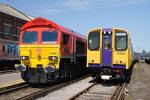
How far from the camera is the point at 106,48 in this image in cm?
1841

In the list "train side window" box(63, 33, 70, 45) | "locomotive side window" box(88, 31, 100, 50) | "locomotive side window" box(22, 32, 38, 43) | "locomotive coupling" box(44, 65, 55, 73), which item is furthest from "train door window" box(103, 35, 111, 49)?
"locomotive side window" box(22, 32, 38, 43)

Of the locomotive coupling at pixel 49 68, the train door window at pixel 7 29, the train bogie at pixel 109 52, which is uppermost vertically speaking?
the train door window at pixel 7 29

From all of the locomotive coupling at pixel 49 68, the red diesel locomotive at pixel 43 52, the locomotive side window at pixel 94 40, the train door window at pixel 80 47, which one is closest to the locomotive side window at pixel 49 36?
the red diesel locomotive at pixel 43 52

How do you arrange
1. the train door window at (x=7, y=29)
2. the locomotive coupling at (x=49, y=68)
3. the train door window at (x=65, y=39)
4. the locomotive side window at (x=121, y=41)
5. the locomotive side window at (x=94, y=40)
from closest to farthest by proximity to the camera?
1. the locomotive coupling at (x=49, y=68)
2. the train door window at (x=65, y=39)
3. the locomotive side window at (x=121, y=41)
4. the locomotive side window at (x=94, y=40)
5. the train door window at (x=7, y=29)

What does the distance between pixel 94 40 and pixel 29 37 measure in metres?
3.82

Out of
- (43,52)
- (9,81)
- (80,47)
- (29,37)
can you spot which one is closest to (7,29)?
(80,47)

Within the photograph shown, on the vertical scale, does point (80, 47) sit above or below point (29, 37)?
below

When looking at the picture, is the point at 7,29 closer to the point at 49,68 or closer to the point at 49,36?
the point at 49,36

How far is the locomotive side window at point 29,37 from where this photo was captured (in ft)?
56.5

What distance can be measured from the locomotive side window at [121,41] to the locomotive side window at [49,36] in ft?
12.0

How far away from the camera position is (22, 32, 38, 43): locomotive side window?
17.2m

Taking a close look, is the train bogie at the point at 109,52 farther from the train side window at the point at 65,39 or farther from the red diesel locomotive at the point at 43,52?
the red diesel locomotive at the point at 43,52

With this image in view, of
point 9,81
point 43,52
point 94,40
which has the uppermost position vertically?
point 94,40

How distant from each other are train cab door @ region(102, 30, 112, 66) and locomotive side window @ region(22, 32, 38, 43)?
157 inches
